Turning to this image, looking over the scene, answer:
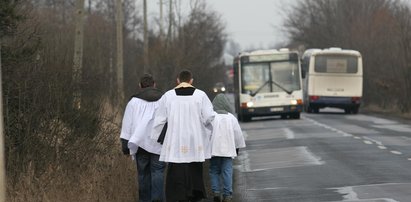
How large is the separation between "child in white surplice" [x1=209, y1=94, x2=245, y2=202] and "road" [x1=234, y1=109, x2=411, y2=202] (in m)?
0.52

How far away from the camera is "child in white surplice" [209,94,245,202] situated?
36.9 feet

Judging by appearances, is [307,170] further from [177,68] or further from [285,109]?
[177,68]

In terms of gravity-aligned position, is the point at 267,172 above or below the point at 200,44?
below

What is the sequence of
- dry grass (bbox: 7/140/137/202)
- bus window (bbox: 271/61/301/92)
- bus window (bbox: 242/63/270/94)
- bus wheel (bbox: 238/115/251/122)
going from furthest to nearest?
bus wheel (bbox: 238/115/251/122), bus window (bbox: 242/63/270/94), bus window (bbox: 271/61/301/92), dry grass (bbox: 7/140/137/202)

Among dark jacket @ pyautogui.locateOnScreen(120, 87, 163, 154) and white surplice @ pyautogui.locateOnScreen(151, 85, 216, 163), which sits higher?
dark jacket @ pyautogui.locateOnScreen(120, 87, 163, 154)

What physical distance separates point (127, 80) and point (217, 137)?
23523mm

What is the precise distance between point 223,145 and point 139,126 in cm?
138

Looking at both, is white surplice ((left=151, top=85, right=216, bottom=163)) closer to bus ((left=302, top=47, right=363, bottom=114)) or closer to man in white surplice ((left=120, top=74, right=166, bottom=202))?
man in white surplice ((left=120, top=74, right=166, bottom=202))

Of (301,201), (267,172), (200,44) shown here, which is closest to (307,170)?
(267,172)

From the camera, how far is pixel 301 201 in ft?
37.0

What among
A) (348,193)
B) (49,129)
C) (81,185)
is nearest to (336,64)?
(348,193)

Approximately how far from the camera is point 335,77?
136 feet

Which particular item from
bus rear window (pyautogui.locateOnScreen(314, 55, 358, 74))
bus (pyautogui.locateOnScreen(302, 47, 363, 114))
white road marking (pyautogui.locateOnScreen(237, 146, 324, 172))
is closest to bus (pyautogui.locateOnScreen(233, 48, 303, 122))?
bus (pyautogui.locateOnScreen(302, 47, 363, 114))

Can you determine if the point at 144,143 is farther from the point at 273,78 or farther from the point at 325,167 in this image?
the point at 273,78
